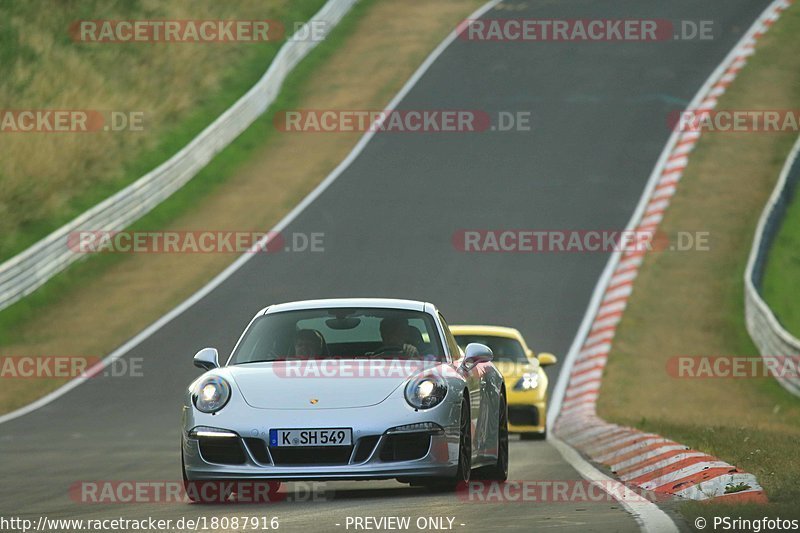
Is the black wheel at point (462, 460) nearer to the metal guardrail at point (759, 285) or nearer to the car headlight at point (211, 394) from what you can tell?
the car headlight at point (211, 394)

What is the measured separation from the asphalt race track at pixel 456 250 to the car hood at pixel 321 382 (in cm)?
61

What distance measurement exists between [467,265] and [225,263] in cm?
411

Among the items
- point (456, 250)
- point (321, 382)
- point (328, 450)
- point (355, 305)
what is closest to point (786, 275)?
point (456, 250)

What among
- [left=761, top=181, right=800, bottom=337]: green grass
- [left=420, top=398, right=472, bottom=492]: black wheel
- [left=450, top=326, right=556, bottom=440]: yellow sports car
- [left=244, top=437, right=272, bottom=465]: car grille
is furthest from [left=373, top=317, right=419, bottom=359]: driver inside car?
[left=761, top=181, right=800, bottom=337]: green grass

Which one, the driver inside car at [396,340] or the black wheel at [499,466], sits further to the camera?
the black wheel at [499,466]

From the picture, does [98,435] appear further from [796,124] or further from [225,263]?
[796,124]

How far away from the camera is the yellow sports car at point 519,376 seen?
17.2m

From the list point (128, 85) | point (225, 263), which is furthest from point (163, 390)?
point (128, 85)

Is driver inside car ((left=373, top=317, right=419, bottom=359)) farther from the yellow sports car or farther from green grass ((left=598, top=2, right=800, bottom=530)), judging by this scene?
the yellow sports car

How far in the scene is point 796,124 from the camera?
33.1 m

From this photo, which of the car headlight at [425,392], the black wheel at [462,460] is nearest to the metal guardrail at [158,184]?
the black wheel at [462,460]

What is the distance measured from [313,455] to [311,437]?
11cm

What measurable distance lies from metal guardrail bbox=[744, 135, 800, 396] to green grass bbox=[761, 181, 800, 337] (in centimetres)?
19

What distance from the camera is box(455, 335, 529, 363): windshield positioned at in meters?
18.0
